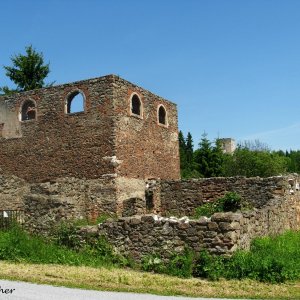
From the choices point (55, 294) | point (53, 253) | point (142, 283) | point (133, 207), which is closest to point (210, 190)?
point (133, 207)

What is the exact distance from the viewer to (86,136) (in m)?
19.5

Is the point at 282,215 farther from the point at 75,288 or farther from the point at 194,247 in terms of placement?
the point at 75,288

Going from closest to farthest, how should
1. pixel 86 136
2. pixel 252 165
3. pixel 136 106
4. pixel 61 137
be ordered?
pixel 86 136 < pixel 61 137 < pixel 136 106 < pixel 252 165

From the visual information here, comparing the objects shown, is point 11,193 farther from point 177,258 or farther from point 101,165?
point 177,258

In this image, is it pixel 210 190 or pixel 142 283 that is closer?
pixel 142 283

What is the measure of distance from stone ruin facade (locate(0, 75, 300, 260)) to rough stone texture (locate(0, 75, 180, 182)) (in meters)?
0.04

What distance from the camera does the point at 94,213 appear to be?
18.8 meters

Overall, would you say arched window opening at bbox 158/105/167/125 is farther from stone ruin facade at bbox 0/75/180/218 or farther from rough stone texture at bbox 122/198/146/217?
rough stone texture at bbox 122/198/146/217

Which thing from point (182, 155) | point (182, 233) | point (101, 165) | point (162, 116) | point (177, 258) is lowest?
point (177, 258)

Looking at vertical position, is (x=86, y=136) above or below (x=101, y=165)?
above

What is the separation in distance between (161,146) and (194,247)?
11052 mm

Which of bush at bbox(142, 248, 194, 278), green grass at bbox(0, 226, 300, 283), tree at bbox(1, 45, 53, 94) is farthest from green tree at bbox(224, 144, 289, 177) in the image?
bush at bbox(142, 248, 194, 278)

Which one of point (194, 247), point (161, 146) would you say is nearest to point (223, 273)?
point (194, 247)

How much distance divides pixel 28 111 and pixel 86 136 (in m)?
3.91
